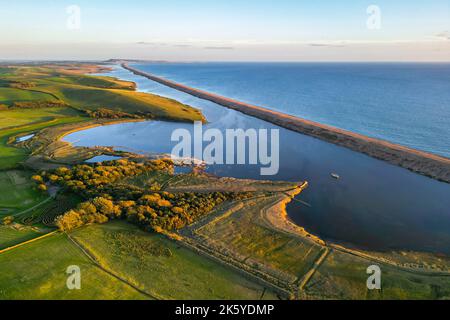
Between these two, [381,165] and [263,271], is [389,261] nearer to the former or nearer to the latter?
[263,271]

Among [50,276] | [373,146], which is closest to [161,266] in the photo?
[50,276]

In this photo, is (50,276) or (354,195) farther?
(354,195)

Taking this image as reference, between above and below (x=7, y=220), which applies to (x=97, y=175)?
above

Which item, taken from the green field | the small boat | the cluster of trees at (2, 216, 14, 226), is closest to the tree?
the cluster of trees at (2, 216, 14, 226)

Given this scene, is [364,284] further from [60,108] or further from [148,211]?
[60,108]

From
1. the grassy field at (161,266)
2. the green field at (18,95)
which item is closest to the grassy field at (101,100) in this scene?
the green field at (18,95)

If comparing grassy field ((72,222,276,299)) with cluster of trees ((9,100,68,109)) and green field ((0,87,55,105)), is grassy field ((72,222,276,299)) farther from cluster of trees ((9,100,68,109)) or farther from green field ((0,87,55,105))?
green field ((0,87,55,105))
